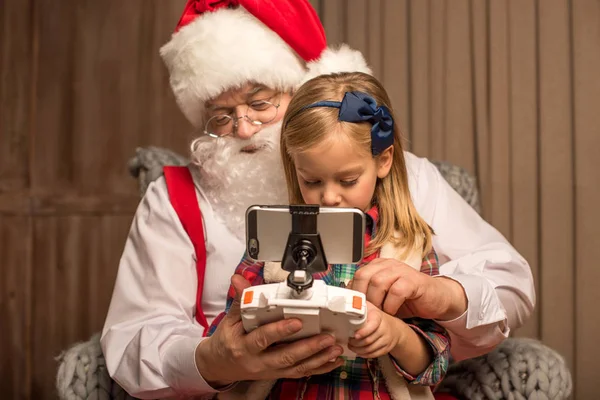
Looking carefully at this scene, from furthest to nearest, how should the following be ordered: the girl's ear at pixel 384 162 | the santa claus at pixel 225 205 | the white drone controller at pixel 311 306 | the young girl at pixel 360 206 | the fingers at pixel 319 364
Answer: the santa claus at pixel 225 205, the girl's ear at pixel 384 162, the young girl at pixel 360 206, the fingers at pixel 319 364, the white drone controller at pixel 311 306

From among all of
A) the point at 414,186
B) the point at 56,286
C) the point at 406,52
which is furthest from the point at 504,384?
the point at 56,286

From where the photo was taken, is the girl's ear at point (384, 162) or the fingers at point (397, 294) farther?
the girl's ear at point (384, 162)

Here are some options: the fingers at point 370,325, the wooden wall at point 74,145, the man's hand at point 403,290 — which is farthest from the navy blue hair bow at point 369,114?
the wooden wall at point 74,145

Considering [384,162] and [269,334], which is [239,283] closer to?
[269,334]

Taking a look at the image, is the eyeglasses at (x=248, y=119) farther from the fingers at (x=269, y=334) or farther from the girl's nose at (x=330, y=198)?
the fingers at (x=269, y=334)

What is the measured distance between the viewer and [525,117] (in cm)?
221

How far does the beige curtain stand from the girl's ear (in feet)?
3.37

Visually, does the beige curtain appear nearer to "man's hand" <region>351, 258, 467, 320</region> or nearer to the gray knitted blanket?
the gray knitted blanket

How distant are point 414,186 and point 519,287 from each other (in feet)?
1.15

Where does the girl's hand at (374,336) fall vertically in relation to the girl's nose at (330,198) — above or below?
below

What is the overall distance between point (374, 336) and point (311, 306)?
0.45 feet

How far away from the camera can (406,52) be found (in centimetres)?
232

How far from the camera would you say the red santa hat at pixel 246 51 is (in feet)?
5.26

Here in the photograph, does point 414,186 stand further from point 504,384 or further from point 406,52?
point 406,52
